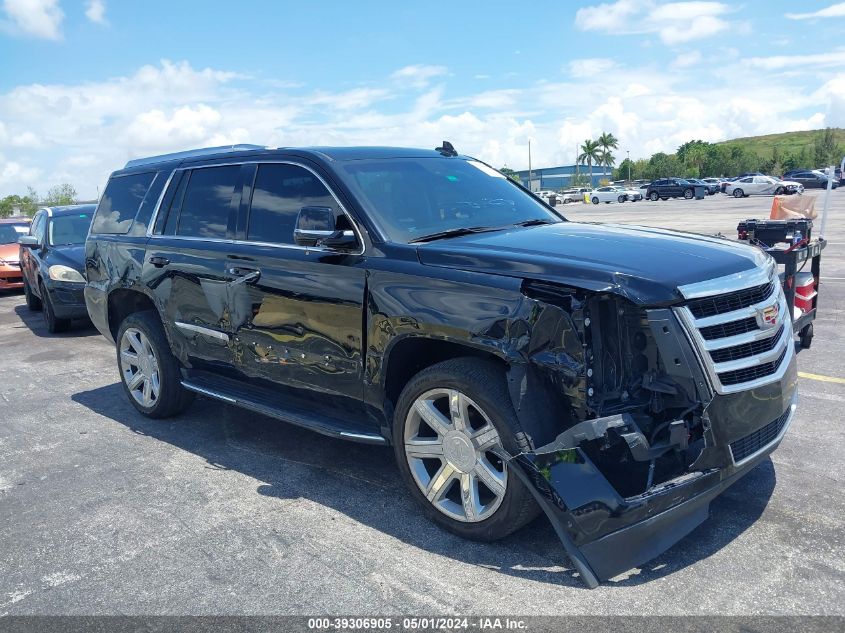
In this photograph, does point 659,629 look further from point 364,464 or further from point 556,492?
point 364,464

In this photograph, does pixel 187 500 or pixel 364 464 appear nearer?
pixel 187 500

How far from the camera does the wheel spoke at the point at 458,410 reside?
3.53 metres

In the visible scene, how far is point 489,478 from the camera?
3.50m

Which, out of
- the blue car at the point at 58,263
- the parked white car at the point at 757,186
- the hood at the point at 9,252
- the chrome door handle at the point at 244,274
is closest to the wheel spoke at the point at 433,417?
the chrome door handle at the point at 244,274

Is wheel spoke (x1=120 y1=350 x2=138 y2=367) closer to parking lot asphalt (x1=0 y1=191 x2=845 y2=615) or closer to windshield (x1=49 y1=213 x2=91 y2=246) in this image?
parking lot asphalt (x1=0 y1=191 x2=845 y2=615)

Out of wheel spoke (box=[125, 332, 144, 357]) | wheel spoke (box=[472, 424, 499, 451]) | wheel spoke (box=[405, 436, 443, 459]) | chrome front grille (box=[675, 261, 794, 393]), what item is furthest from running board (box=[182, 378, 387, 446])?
chrome front grille (box=[675, 261, 794, 393])

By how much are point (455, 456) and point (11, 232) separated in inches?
591

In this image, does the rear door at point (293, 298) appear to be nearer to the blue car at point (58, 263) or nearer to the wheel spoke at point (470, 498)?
the wheel spoke at point (470, 498)

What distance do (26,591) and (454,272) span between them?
2495mm

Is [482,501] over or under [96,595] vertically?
over

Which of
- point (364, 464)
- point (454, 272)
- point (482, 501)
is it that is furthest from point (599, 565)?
point (364, 464)

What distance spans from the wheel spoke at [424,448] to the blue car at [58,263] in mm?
7580

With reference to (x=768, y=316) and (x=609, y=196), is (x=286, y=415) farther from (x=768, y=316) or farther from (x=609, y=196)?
(x=609, y=196)

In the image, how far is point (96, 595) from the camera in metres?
3.37
